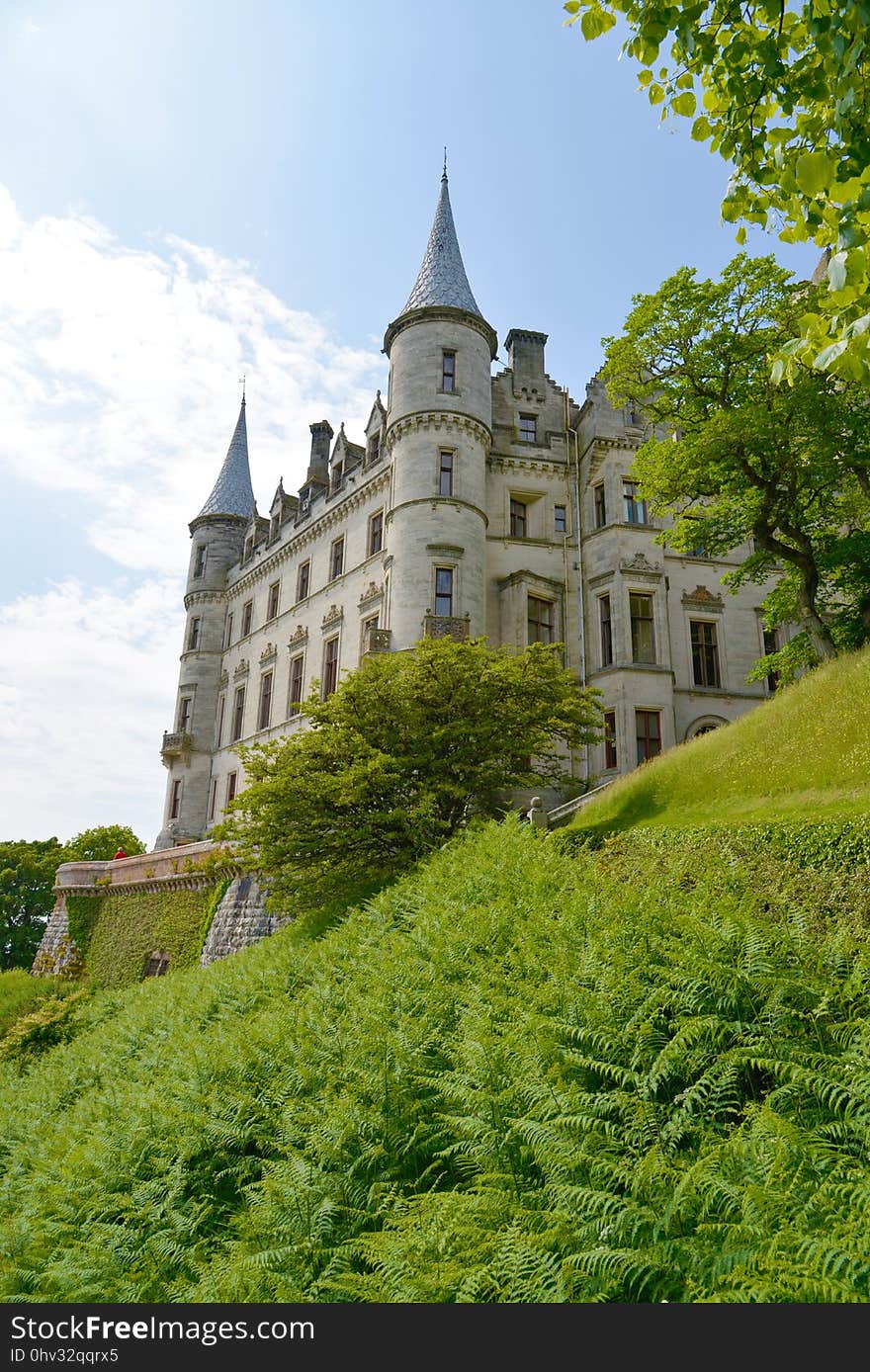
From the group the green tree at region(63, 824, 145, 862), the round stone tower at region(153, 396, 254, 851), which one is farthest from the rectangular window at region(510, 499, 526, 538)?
the green tree at region(63, 824, 145, 862)

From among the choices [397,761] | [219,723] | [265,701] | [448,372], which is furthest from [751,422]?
[219,723]

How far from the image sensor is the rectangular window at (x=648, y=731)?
2553 cm

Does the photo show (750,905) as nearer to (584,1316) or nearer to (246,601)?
(584,1316)

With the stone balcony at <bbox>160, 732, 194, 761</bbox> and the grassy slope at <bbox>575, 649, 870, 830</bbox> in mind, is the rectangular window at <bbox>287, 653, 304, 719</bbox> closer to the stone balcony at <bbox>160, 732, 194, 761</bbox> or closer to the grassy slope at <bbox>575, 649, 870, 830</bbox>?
the stone balcony at <bbox>160, 732, 194, 761</bbox>

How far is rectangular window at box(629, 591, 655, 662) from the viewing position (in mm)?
26673

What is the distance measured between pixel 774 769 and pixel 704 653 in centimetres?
1480

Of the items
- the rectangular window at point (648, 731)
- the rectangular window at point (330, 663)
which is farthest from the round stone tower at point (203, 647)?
the rectangular window at point (648, 731)

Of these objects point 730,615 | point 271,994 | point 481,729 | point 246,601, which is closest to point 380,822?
point 481,729

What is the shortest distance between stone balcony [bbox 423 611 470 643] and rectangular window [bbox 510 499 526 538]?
193 inches

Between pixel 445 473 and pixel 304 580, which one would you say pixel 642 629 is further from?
pixel 304 580

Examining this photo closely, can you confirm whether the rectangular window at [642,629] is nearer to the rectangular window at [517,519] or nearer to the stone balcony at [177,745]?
the rectangular window at [517,519]

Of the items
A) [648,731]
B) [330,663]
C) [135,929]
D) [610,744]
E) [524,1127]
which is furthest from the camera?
[330,663]

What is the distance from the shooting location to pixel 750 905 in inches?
289

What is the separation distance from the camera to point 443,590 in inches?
1030
